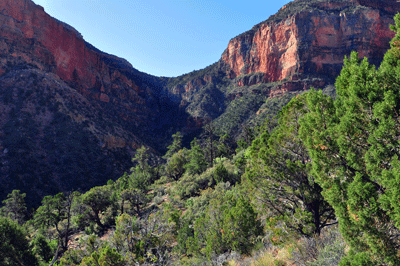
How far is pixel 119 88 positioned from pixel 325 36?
3759 inches

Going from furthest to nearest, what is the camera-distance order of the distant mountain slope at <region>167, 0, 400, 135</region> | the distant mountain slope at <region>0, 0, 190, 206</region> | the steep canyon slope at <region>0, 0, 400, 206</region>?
the distant mountain slope at <region>167, 0, 400, 135</region> → the steep canyon slope at <region>0, 0, 400, 206</region> → the distant mountain slope at <region>0, 0, 190, 206</region>

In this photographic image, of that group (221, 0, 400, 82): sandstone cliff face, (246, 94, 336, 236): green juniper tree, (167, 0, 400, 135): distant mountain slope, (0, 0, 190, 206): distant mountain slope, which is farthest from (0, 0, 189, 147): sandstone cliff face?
(246, 94, 336, 236): green juniper tree

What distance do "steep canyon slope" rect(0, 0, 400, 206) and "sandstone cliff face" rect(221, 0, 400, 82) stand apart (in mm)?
398

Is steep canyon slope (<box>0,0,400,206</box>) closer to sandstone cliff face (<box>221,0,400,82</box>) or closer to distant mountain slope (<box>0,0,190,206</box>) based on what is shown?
distant mountain slope (<box>0,0,190,206</box>)

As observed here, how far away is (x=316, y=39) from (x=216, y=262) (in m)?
100

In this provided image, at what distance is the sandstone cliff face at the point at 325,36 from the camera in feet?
265

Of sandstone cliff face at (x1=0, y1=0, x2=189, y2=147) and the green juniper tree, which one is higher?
sandstone cliff face at (x1=0, y1=0, x2=189, y2=147)

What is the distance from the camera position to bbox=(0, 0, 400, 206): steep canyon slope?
152ft

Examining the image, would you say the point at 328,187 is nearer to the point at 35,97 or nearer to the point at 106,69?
the point at 35,97

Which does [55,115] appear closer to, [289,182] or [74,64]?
[74,64]

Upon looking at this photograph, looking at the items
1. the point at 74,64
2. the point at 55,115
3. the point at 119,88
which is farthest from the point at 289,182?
the point at 119,88

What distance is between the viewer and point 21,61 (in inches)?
2485

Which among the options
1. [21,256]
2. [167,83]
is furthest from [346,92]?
[167,83]

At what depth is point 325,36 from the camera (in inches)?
3334
